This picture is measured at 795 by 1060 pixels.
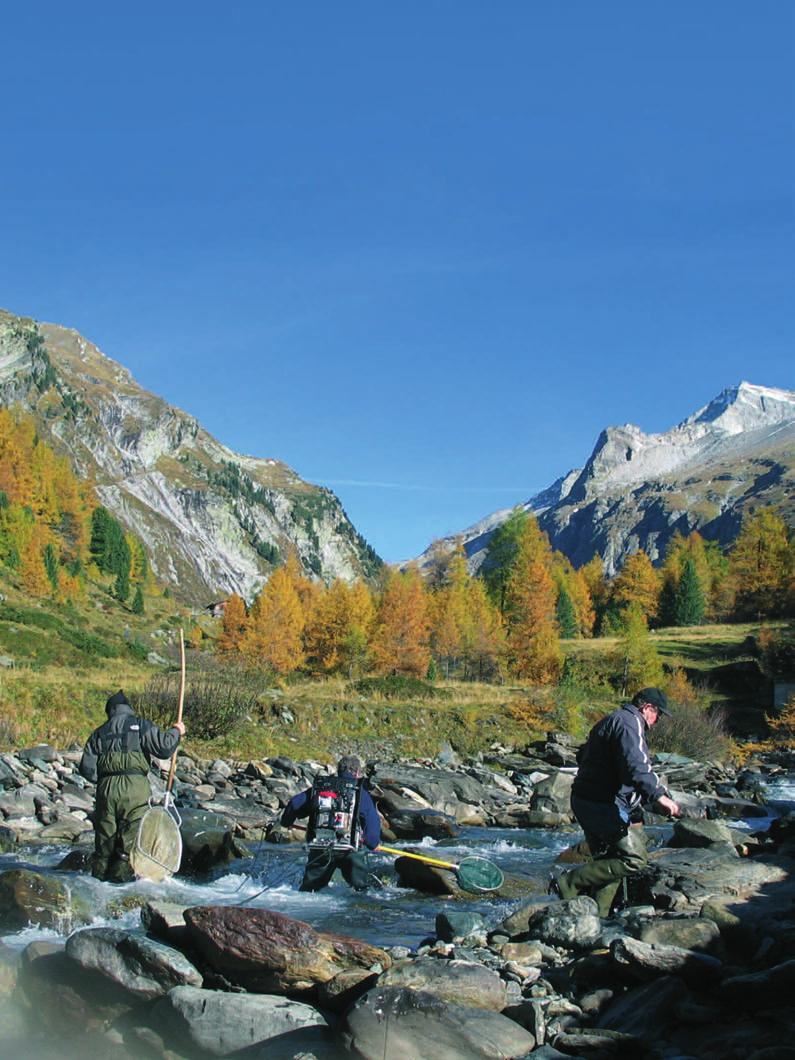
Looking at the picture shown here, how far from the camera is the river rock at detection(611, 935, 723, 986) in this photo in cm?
729

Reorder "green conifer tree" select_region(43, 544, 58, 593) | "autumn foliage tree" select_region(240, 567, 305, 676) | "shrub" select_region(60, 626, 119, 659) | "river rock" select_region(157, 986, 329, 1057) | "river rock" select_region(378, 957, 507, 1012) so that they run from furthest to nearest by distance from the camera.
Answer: "green conifer tree" select_region(43, 544, 58, 593) < "autumn foliage tree" select_region(240, 567, 305, 676) < "shrub" select_region(60, 626, 119, 659) < "river rock" select_region(378, 957, 507, 1012) < "river rock" select_region(157, 986, 329, 1057)

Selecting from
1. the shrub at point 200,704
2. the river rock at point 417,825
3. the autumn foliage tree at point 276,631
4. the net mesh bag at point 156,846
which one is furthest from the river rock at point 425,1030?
the autumn foliage tree at point 276,631

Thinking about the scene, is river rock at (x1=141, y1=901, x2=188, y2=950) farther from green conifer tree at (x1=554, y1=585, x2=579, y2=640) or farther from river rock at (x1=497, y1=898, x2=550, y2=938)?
green conifer tree at (x1=554, y1=585, x2=579, y2=640)

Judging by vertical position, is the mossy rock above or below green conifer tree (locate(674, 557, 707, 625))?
below

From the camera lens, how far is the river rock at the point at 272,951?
7.60 meters

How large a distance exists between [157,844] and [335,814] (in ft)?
7.64

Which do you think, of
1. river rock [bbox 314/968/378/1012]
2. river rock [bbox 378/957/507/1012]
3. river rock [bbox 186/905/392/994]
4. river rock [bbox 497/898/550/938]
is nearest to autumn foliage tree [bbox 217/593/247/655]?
river rock [bbox 497/898/550/938]

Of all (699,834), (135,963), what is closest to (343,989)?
(135,963)

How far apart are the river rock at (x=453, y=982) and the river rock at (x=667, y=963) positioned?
1.14m

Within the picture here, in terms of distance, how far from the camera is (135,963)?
7574mm

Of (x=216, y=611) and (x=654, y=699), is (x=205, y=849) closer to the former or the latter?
(x=654, y=699)

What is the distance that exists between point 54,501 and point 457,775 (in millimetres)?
88585

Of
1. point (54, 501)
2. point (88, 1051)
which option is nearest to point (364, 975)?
point (88, 1051)

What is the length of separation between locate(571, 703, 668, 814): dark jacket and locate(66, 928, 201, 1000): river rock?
442cm
